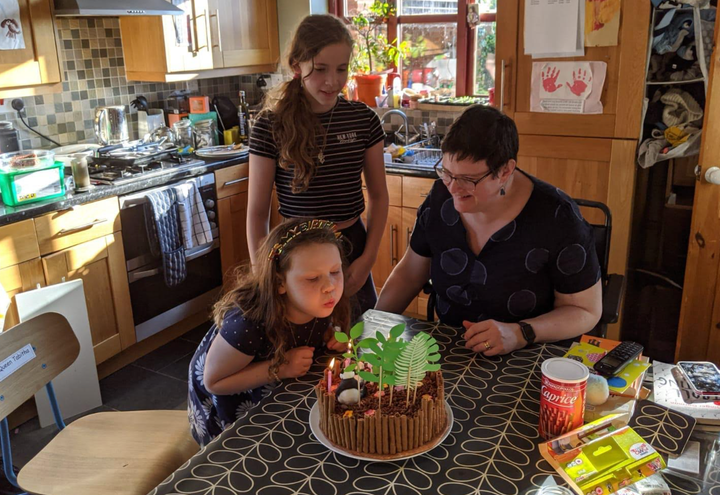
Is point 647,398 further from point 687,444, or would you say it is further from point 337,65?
point 337,65

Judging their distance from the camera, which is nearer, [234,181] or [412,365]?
[412,365]

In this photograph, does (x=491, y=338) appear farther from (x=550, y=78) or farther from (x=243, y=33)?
(x=243, y=33)

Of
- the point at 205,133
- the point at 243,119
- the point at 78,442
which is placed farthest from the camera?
the point at 243,119

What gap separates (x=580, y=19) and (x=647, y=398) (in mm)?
1776

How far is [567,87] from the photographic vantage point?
2.59 meters

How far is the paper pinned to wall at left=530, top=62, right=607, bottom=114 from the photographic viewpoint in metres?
2.53

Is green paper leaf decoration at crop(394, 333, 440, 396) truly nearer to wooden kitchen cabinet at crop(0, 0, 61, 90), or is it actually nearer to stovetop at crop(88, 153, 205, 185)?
stovetop at crop(88, 153, 205, 185)

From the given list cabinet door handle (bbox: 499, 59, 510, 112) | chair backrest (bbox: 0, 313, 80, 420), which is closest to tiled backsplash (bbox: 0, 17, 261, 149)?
chair backrest (bbox: 0, 313, 80, 420)

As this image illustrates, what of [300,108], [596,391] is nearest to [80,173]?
[300,108]

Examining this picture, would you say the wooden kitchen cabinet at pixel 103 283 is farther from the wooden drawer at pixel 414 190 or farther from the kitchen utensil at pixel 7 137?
the wooden drawer at pixel 414 190

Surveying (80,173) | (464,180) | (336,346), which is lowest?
(336,346)

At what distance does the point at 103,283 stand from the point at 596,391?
2.26 meters

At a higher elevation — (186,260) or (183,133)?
(183,133)

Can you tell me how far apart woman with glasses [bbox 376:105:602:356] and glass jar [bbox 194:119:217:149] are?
2.25 metres
